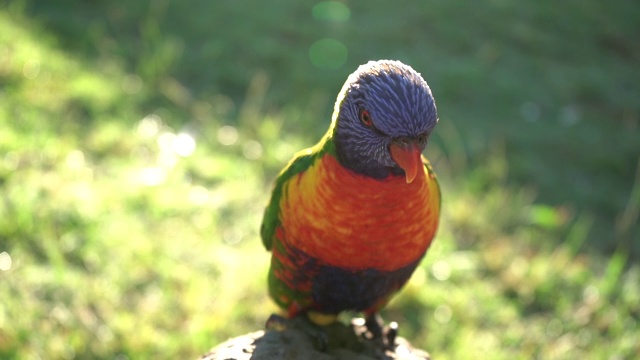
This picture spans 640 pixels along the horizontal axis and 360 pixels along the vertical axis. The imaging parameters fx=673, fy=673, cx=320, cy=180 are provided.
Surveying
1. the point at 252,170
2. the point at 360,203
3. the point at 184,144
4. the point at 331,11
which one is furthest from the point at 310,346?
the point at 331,11

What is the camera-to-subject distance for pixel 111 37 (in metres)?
4.39

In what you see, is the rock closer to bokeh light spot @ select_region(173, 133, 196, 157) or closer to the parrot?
the parrot

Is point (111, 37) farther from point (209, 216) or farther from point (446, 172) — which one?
point (446, 172)

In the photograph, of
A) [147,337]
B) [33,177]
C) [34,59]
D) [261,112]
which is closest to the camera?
[147,337]

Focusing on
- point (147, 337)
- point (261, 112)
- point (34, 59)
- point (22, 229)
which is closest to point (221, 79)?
point (261, 112)

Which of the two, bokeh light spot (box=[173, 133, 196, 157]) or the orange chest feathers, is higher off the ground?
bokeh light spot (box=[173, 133, 196, 157])

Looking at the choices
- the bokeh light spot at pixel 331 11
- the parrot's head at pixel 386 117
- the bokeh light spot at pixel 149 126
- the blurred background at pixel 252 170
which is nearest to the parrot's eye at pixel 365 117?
the parrot's head at pixel 386 117

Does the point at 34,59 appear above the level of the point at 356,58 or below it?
below

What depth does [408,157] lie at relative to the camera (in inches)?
59.7

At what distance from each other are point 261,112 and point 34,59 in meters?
1.30

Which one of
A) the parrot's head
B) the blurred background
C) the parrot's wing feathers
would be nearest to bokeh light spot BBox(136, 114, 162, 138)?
the blurred background

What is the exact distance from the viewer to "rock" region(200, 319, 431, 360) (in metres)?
1.70

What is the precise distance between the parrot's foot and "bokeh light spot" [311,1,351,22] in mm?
3594

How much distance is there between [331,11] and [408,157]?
414 cm
